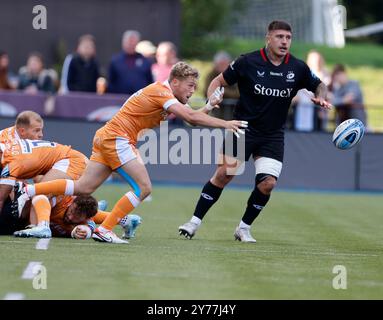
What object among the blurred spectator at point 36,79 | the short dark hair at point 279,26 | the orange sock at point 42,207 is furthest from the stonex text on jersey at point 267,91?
the blurred spectator at point 36,79

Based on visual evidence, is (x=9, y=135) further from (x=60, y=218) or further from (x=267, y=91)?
(x=267, y=91)

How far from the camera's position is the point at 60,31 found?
26.6 m

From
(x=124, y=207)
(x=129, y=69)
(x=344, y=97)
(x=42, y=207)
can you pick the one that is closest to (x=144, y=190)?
(x=124, y=207)

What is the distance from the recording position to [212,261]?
363 inches

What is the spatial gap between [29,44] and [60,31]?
817 millimetres

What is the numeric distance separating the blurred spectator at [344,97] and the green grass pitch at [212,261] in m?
6.63

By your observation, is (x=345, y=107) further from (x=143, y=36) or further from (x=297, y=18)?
(x=297, y=18)

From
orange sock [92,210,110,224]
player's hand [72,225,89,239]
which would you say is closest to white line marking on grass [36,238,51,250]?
player's hand [72,225,89,239]

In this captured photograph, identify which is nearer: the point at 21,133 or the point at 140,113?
the point at 140,113

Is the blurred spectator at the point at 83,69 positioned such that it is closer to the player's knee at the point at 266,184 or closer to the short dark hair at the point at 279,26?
the short dark hair at the point at 279,26

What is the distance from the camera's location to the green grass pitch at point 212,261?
7559 mm

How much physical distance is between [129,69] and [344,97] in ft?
14.8

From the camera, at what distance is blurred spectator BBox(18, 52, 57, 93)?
834 inches

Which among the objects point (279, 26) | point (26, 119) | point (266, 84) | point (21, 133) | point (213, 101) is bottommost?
point (21, 133)
